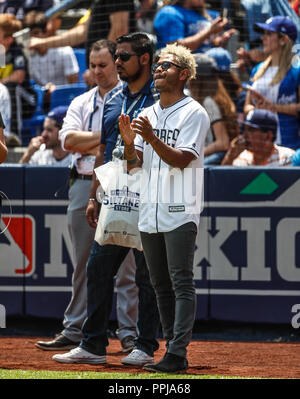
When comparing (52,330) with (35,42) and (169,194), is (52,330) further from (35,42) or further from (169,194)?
(35,42)

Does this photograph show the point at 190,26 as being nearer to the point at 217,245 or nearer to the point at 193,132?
the point at 217,245

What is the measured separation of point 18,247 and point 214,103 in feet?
8.74

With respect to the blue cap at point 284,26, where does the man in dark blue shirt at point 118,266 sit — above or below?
below

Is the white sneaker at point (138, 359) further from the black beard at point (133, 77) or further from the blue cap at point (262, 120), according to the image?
the blue cap at point (262, 120)

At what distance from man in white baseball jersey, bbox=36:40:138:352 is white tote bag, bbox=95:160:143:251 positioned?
994mm

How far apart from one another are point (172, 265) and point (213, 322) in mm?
2582

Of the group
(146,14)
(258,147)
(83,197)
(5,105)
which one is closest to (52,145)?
(5,105)

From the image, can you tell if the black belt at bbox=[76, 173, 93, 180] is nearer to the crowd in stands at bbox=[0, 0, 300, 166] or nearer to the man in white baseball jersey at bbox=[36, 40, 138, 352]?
the man in white baseball jersey at bbox=[36, 40, 138, 352]

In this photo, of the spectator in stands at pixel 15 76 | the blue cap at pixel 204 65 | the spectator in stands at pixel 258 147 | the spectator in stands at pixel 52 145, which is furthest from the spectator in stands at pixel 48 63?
the spectator in stands at pixel 258 147

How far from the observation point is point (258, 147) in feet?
27.8

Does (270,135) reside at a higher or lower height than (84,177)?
higher

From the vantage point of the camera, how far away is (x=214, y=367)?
20.4 ft

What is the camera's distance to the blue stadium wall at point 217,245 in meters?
7.81
